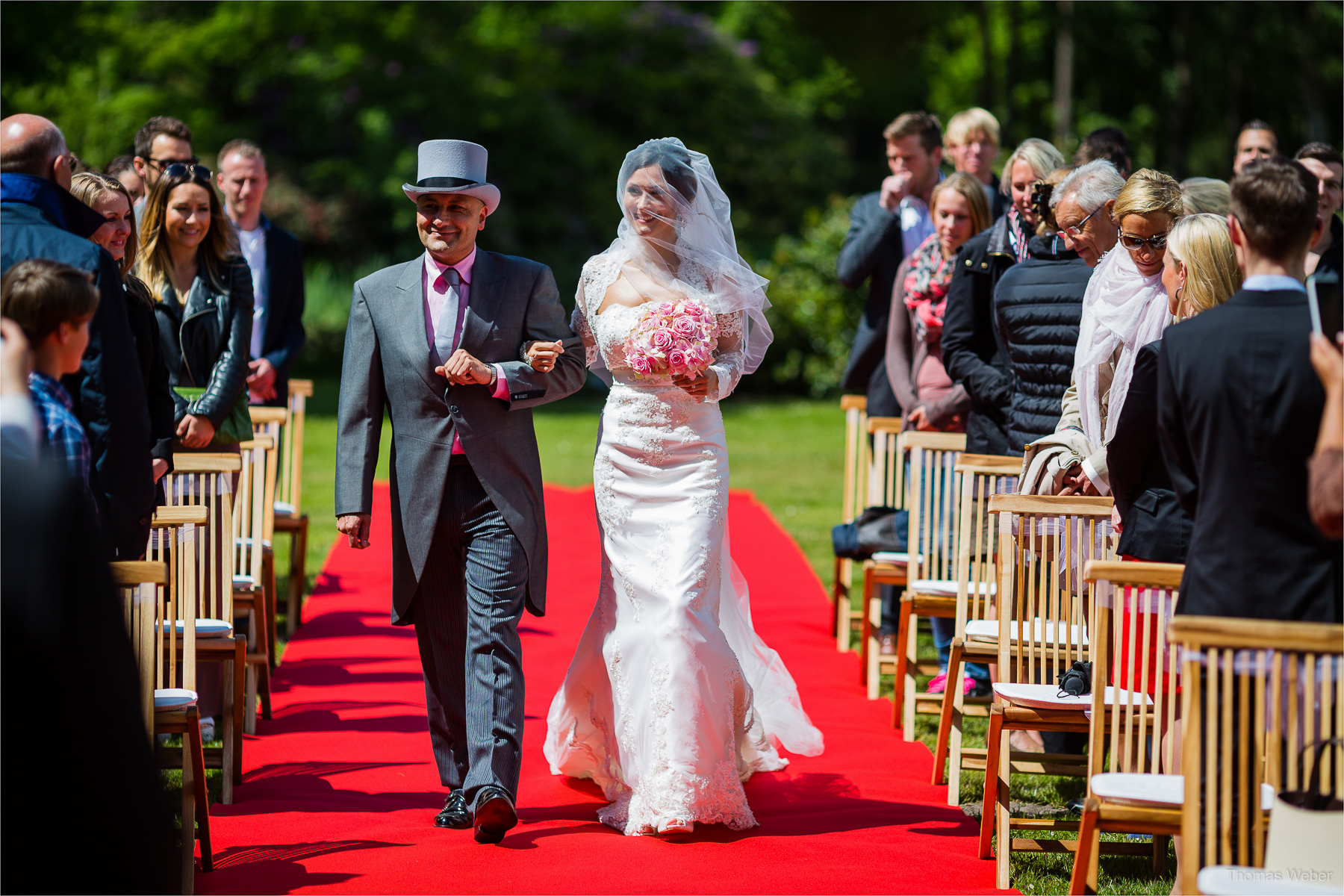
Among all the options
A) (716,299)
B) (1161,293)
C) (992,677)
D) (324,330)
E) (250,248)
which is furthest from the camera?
(324,330)

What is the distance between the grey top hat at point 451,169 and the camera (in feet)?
16.4

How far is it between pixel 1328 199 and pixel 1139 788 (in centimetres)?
436

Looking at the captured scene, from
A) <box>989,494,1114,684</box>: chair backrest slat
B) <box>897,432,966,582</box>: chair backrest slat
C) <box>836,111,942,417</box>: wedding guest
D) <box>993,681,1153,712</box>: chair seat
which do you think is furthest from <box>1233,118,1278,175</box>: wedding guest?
<box>993,681,1153,712</box>: chair seat

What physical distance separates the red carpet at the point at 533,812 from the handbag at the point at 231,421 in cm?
129

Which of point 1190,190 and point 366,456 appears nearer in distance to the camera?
point 366,456

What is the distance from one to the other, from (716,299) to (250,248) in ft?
12.4

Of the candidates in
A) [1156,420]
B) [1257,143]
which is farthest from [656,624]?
[1257,143]

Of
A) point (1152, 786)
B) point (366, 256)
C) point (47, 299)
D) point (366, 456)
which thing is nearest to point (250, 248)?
point (366, 456)

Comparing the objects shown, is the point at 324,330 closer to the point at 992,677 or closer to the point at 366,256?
the point at 366,256

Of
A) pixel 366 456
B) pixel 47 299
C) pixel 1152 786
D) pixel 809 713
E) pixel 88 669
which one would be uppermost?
pixel 47 299

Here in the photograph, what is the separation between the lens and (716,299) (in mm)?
5395

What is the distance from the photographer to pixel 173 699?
451 centimetres

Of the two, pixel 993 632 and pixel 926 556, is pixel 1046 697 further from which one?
pixel 926 556

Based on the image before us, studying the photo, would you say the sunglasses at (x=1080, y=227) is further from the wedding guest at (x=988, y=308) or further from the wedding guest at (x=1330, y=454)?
the wedding guest at (x=1330, y=454)
